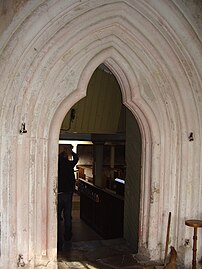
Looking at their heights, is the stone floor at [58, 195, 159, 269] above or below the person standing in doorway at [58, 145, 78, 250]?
below

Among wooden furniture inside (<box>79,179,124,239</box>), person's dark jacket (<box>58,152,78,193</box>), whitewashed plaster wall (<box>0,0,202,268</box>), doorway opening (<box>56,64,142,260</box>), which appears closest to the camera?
whitewashed plaster wall (<box>0,0,202,268</box>)

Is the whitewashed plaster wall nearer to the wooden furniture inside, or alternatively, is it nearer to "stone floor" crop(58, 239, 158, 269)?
"stone floor" crop(58, 239, 158, 269)

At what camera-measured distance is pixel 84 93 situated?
3162mm

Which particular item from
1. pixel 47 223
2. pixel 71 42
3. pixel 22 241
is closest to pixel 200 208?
pixel 47 223

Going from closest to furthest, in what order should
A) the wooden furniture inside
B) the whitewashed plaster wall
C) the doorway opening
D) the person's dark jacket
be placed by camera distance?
1. the whitewashed plaster wall
2. the doorway opening
3. the person's dark jacket
4. the wooden furniture inside

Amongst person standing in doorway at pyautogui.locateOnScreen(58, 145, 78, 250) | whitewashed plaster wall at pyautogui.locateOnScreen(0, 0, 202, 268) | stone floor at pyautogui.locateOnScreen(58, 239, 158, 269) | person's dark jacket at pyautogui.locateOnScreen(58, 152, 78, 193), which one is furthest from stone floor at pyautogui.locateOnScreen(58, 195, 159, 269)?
person's dark jacket at pyautogui.locateOnScreen(58, 152, 78, 193)

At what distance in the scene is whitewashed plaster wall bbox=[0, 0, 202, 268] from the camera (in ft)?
9.14

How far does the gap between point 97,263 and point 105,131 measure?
2274mm

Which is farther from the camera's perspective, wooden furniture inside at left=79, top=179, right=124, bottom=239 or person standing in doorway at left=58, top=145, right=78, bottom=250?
wooden furniture inside at left=79, top=179, right=124, bottom=239

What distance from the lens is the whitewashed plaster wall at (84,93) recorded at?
9.14 feet

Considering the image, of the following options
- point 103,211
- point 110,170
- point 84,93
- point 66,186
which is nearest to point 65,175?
point 66,186

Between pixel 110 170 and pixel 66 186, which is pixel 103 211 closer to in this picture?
pixel 66 186

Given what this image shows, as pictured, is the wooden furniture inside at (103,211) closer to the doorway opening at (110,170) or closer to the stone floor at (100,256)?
the doorway opening at (110,170)

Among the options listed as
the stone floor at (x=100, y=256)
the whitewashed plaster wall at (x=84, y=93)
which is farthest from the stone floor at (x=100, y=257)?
the whitewashed plaster wall at (x=84, y=93)
